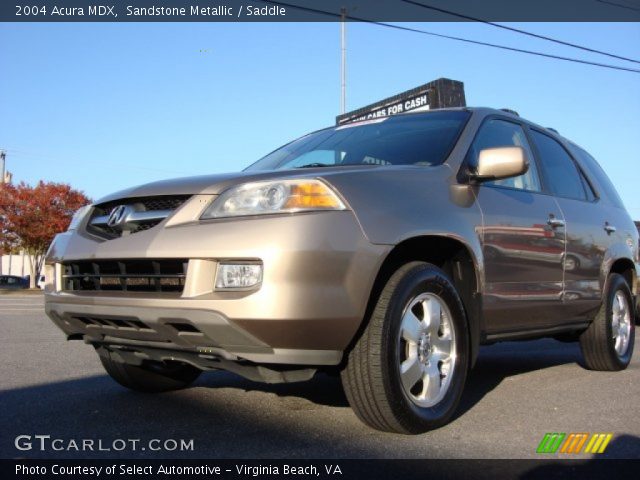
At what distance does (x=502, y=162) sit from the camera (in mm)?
3682

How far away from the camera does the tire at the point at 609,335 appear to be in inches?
203

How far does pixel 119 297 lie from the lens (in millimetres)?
3137

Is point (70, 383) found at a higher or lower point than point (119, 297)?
lower

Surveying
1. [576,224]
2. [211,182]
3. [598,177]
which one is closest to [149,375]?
[211,182]

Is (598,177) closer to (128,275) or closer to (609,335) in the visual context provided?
(609,335)

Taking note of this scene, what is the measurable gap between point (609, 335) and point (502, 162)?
2.29 meters

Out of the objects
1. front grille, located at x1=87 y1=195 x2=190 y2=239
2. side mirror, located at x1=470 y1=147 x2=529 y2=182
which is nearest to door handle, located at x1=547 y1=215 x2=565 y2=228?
side mirror, located at x1=470 y1=147 x2=529 y2=182

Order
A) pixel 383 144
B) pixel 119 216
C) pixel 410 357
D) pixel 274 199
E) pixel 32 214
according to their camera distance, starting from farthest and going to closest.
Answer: pixel 32 214
pixel 383 144
pixel 119 216
pixel 410 357
pixel 274 199

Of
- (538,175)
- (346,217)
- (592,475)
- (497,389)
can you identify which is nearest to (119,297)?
(346,217)

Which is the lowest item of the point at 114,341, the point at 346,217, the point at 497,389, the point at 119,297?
the point at 497,389

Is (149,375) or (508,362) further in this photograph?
(508,362)

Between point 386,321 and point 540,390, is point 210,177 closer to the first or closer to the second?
point 386,321

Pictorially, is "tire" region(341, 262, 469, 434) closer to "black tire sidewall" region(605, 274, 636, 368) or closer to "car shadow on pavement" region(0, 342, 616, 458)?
"car shadow on pavement" region(0, 342, 616, 458)

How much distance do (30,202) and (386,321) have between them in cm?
3874
